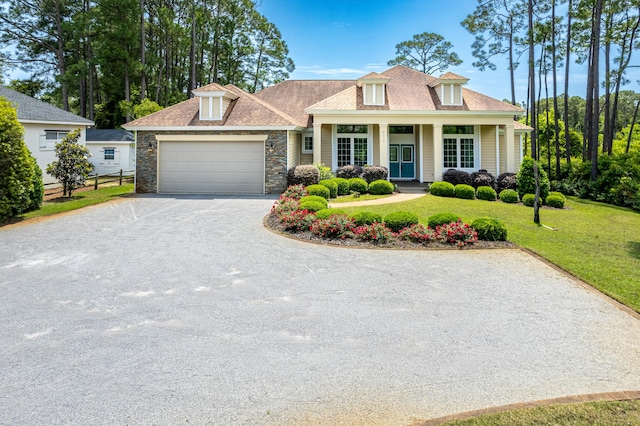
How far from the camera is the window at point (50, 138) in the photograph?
1902 centimetres

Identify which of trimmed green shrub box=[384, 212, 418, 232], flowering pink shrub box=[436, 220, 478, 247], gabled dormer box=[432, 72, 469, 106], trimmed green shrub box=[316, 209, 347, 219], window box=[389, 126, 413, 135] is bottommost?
flowering pink shrub box=[436, 220, 478, 247]

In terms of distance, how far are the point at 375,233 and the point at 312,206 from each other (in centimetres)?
262

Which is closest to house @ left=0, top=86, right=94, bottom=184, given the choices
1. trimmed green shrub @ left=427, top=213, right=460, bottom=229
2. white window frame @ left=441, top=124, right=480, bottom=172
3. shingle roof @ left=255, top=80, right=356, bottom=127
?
shingle roof @ left=255, top=80, right=356, bottom=127

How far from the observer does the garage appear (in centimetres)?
1714

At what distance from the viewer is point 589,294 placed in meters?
5.82

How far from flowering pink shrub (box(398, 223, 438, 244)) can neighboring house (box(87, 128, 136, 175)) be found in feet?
73.3

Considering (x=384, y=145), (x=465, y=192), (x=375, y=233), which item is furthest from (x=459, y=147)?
(x=375, y=233)

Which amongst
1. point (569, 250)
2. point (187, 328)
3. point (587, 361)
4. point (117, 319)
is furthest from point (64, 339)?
point (569, 250)

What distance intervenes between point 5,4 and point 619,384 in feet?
136

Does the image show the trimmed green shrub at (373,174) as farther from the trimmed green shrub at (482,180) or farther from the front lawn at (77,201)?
the front lawn at (77,201)

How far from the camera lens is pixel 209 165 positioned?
1728 cm

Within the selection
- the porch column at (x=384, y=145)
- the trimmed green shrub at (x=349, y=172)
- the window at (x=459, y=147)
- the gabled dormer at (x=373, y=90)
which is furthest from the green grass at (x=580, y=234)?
the gabled dormer at (x=373, y=90)

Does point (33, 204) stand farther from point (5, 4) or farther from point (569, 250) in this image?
point (5, 4)

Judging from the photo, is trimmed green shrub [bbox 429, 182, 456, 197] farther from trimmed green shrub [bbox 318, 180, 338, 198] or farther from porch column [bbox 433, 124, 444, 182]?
trimmed green shrub [bbox 318, 180, 338, 198]
